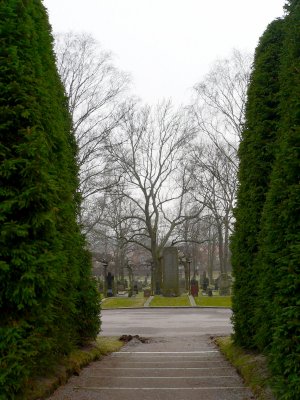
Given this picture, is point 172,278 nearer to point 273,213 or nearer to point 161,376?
point 161,376

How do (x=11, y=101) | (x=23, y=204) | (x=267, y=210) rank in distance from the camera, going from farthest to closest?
(x=267, y=210) < (x=11, y=101) < (x=23, y=204)

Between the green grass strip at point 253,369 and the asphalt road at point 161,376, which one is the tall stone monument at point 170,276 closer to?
the asphalt road at point 161,376

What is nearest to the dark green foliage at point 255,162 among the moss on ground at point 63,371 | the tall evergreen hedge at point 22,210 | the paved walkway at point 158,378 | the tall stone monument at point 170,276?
the paved walkway at point 158,378

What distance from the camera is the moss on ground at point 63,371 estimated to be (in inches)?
205

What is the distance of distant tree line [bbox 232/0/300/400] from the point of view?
14.3ft

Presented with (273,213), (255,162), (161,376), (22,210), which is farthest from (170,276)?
(22,210)

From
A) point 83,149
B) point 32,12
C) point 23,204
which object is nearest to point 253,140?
point 32,12

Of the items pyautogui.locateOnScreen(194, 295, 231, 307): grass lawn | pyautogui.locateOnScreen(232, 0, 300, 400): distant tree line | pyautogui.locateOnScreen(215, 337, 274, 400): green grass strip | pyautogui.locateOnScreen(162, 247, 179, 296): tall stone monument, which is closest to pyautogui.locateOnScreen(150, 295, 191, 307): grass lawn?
pyautogui.locateOnScreen(194, 295, 231, 307): grass lawn

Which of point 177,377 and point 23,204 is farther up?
point 23,204

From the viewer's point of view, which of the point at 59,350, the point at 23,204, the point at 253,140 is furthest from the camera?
the point at 253,140

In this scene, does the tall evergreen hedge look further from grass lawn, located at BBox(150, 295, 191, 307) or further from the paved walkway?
grass lawn, located at BBox(150, 295, 191, 307)

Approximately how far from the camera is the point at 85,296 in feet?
29.9

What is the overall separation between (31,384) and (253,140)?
187 inches

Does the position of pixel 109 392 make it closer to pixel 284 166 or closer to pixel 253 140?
pixel 284 166
